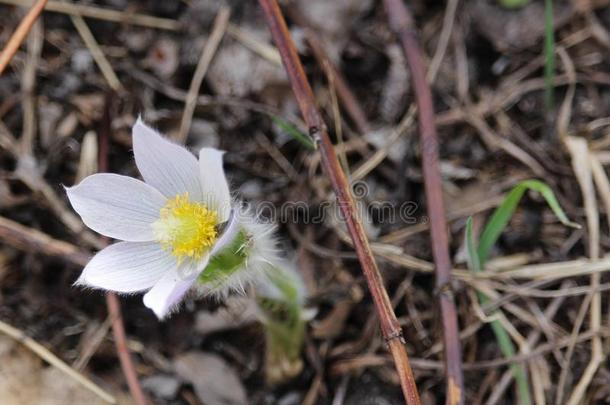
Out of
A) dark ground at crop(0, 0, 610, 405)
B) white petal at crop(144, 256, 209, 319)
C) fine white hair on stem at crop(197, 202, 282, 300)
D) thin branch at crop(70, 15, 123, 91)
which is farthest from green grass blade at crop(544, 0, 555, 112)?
thin branch at crop(70, 15, 123, 91)

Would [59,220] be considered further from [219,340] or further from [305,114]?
[305,114]

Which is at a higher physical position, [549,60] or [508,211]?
[549,60]

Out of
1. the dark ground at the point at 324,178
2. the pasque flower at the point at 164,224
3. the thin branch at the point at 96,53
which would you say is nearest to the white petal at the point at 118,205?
the pasque flower at the point at 164,224

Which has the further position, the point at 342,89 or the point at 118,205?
the point at 342,89

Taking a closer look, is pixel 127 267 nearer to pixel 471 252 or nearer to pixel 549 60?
pixel 471 252

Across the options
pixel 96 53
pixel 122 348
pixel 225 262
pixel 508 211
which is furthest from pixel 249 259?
pixel 96 53

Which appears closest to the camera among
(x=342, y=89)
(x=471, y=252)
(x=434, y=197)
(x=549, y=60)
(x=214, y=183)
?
(x=214, y=183)

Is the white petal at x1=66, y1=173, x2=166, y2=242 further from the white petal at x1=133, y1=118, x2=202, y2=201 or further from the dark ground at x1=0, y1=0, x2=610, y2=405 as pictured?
the dark ground at x1=0, y1=0, x2=610, y2=405
